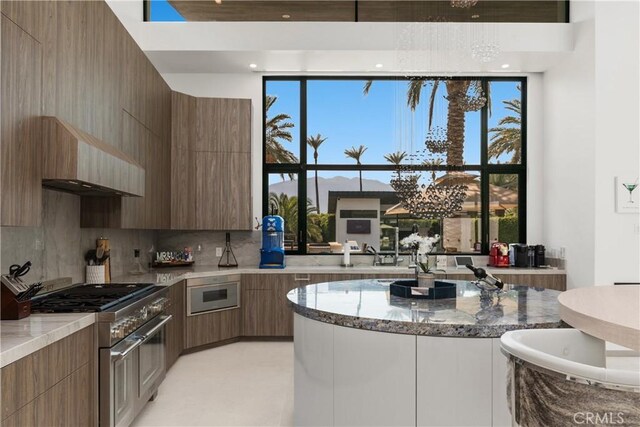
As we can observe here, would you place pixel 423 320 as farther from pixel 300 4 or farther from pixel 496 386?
pixel 300 4

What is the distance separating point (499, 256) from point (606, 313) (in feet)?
13.9

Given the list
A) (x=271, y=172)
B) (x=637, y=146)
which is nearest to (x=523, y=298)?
(x=637, y=146)

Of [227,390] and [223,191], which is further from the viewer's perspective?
[223,191]

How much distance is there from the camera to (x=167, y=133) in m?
5.08

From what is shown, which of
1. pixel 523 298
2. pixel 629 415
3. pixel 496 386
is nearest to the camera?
pixel 629 415

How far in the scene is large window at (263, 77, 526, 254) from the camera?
598 centimetres

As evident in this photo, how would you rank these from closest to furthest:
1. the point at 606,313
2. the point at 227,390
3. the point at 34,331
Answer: the point at 606,313, the point at 34,331, the point at 227,390

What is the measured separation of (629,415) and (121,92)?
369 cm

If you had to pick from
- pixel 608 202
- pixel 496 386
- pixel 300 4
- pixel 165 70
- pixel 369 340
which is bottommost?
pixel 496 386

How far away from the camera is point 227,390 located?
12.2 ft

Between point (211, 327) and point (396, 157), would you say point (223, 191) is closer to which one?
point (211, 327)

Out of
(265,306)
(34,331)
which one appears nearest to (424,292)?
(34,331)

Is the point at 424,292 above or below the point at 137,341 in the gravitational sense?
above

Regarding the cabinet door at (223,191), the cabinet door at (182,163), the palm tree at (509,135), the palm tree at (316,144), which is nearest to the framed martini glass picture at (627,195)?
the palm tree at (509,135)
